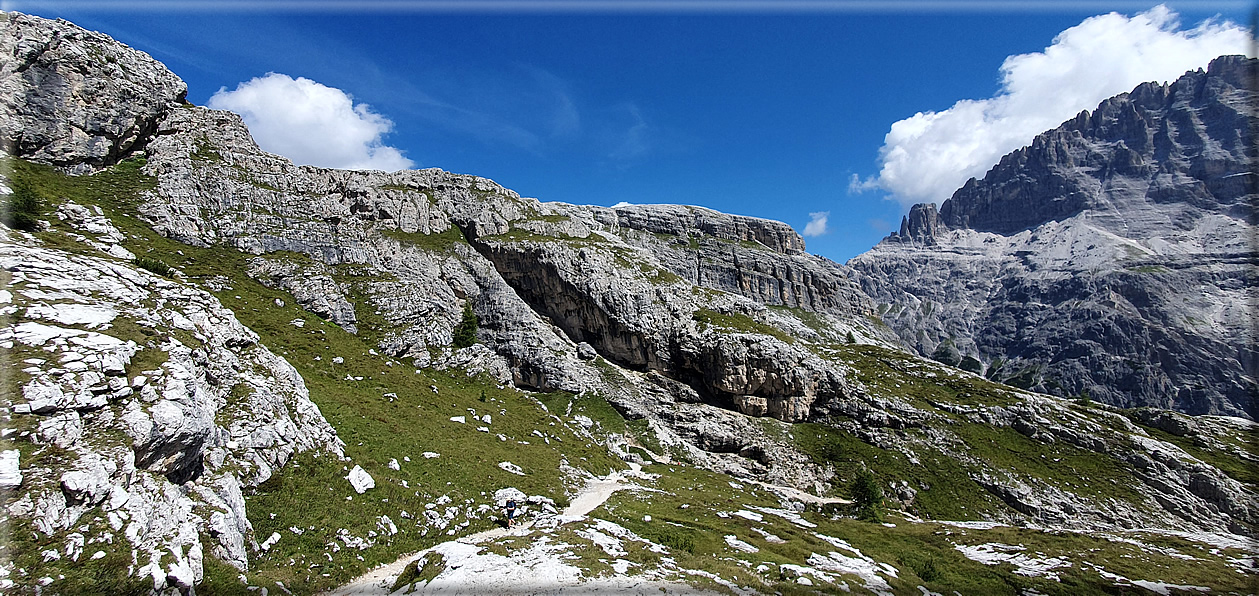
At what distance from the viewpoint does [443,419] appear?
41.3 m

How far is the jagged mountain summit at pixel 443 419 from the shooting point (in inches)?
638

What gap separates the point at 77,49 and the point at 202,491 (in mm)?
84107

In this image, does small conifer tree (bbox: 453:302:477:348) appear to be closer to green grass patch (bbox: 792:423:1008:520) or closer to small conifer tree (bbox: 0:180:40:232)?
small conifer tree (bbox: 0:180:40:232)

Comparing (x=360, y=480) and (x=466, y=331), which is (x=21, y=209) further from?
(x=466, y=331)

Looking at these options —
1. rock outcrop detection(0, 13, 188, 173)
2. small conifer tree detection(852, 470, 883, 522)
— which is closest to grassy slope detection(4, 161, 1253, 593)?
small conifer tree detection(852, 470, 883, 522)

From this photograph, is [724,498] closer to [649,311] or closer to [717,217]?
[649,311]

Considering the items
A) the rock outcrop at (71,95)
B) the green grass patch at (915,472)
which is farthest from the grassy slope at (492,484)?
the rock outcrop at (71,95)

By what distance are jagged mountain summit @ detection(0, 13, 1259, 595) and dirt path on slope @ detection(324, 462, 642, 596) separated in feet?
1.26

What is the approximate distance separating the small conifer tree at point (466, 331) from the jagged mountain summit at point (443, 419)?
203cm

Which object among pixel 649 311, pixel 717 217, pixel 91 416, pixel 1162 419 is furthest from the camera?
pixel 717 217

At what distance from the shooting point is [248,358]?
26.9 meters

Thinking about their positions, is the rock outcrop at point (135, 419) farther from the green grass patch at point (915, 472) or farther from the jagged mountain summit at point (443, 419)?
the green grass patch at point (915, 472)

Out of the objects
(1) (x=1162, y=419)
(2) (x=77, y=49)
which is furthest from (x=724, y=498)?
(2) (x=77, y=49)

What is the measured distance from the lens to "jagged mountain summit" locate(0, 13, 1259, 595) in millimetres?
16203
